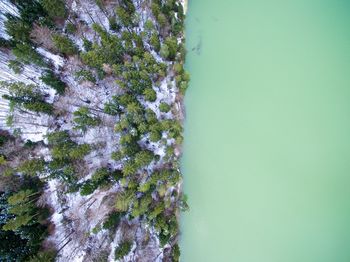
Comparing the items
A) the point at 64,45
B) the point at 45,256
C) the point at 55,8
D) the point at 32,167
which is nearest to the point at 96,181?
the point at 32,167

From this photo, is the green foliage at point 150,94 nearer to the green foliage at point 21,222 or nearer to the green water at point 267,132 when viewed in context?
the green water at point 267,132

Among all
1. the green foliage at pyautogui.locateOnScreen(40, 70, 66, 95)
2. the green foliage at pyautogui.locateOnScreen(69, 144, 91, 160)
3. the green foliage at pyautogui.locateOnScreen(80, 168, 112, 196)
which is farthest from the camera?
the green foliage at pyautogui.locateOnScreen(40, 70, 66, 95)

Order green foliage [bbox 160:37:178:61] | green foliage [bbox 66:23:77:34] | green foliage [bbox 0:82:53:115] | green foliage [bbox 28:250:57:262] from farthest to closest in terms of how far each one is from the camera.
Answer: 1. green foliage [bbox 66:23:77:34]
2. green foliage [bbox 160:37:178:61]
3. green foliage [bbox 0:82:53:115]
4. green foliage [bbox 28:250:57:262]

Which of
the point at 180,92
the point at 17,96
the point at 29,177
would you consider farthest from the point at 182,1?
the point at 29,177

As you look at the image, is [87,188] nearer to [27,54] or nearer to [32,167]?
[32,167]

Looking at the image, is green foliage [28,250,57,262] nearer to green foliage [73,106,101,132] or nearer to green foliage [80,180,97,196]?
green foliage [80,180,97,196]

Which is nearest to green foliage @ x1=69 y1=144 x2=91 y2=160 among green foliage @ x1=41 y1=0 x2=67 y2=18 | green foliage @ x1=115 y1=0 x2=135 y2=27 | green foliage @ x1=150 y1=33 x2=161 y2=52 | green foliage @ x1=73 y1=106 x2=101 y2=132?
green foliage @ x1=73 y1=106 x2=101 y2=132

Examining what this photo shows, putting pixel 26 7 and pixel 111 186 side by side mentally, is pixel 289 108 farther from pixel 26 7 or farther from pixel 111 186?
pixel 26 7
